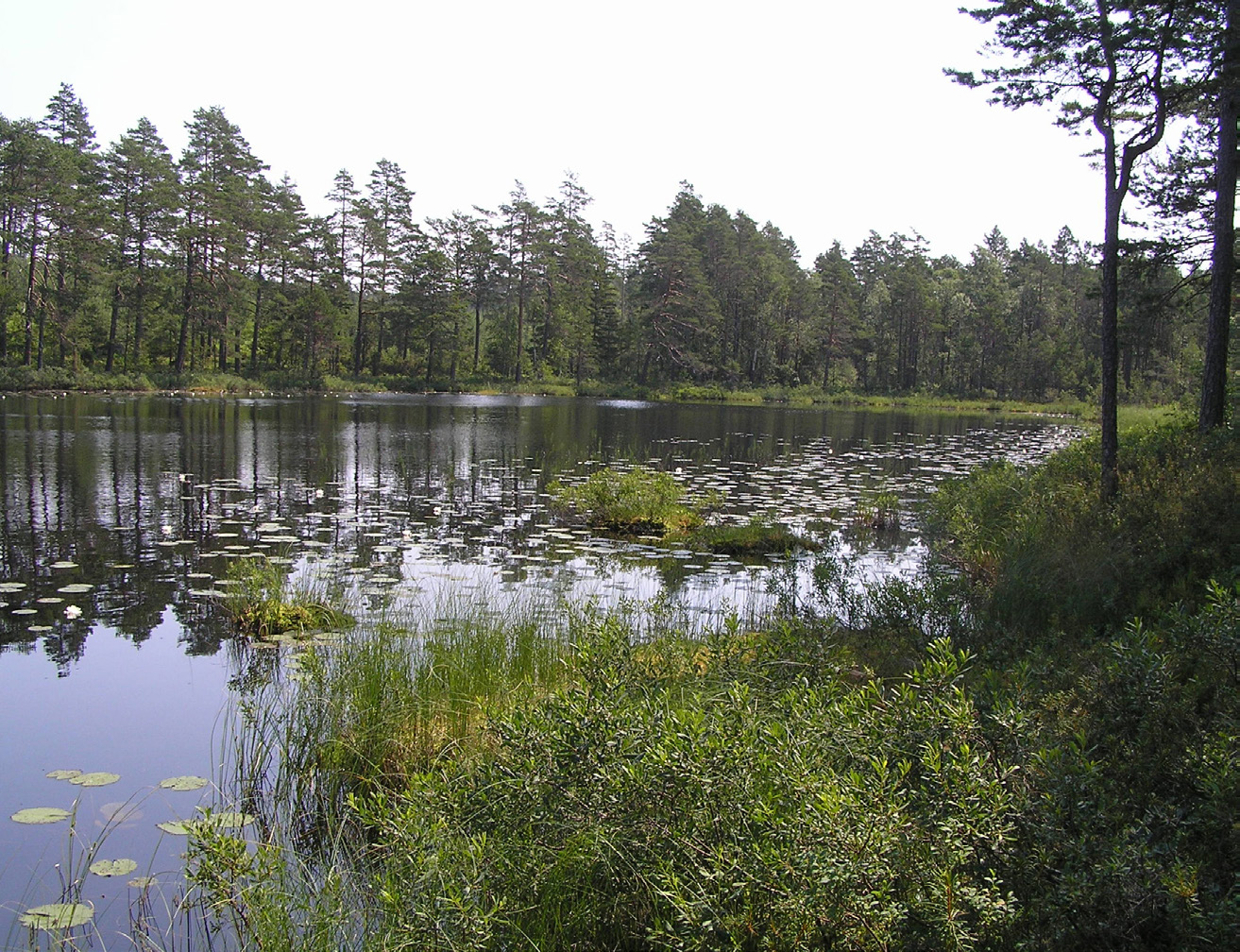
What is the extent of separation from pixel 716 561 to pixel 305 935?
8.79 meters

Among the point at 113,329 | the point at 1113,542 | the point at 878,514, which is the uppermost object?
the point at 113,329

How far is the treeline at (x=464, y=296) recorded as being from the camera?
49.2 m

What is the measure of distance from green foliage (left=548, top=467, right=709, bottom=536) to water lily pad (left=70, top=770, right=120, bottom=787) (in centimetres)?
902

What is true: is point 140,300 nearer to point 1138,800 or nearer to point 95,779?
point 95,779

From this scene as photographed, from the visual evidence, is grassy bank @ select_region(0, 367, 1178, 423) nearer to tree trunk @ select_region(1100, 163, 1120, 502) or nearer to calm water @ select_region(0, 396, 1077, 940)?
calm water @ select_region(0, 396, 1077, 940)

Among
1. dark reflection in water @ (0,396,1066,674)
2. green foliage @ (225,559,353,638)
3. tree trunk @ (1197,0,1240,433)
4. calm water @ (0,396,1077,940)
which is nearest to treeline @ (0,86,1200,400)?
dark reflection in water @ (0,396,1066,674)

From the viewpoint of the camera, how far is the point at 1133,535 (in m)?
7.92

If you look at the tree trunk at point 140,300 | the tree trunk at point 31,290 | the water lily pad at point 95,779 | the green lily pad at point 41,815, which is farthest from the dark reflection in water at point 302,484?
the tree trunk at point 140,300

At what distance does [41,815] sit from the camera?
4.55m

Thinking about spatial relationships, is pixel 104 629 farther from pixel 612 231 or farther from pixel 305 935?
pixel 612 231

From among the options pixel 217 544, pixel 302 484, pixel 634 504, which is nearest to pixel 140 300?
pixel 302 484

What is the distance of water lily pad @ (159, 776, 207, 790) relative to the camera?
16.3 feet

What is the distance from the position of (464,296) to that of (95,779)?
67.0 meters

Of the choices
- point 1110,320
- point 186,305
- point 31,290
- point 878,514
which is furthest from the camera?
point 186,305
